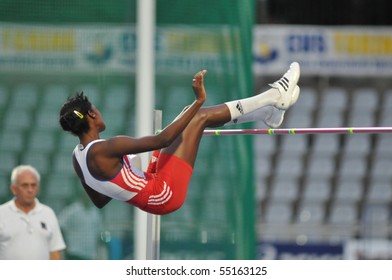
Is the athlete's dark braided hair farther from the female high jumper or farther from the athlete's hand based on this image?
the athlete's hand

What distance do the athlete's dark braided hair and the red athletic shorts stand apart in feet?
1.57

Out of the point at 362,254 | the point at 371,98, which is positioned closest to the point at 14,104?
the point at 362,254

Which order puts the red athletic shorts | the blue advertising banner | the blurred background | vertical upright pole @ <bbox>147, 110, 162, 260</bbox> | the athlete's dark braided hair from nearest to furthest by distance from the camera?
the athlete's dark braided hair
the red athletic shorts
vertical upright pole @ <bbox>147, 110, 162, 260</bbox>
the blurred background
the blue advertising banner

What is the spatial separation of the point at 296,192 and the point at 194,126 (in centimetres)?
852

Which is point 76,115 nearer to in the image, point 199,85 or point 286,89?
point 199,85

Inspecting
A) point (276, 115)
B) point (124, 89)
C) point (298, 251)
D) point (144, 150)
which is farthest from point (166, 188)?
point (298, 251)

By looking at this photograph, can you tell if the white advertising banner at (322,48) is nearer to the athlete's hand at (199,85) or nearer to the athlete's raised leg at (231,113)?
the athlete's raised leg at (231,113)

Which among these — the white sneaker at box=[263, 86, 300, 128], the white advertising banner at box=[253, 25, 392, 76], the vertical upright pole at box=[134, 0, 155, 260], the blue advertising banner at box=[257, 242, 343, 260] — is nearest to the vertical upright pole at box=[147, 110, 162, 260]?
the vertical upright pole at box=[134, 0, 155, 260]

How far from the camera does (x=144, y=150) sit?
17.6 feet

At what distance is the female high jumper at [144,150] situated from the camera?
5.40m

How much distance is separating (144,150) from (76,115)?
442mm

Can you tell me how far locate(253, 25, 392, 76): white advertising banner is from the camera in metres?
13.8

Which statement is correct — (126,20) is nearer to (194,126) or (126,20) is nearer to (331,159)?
(194,126)

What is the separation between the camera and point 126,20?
282 inches
